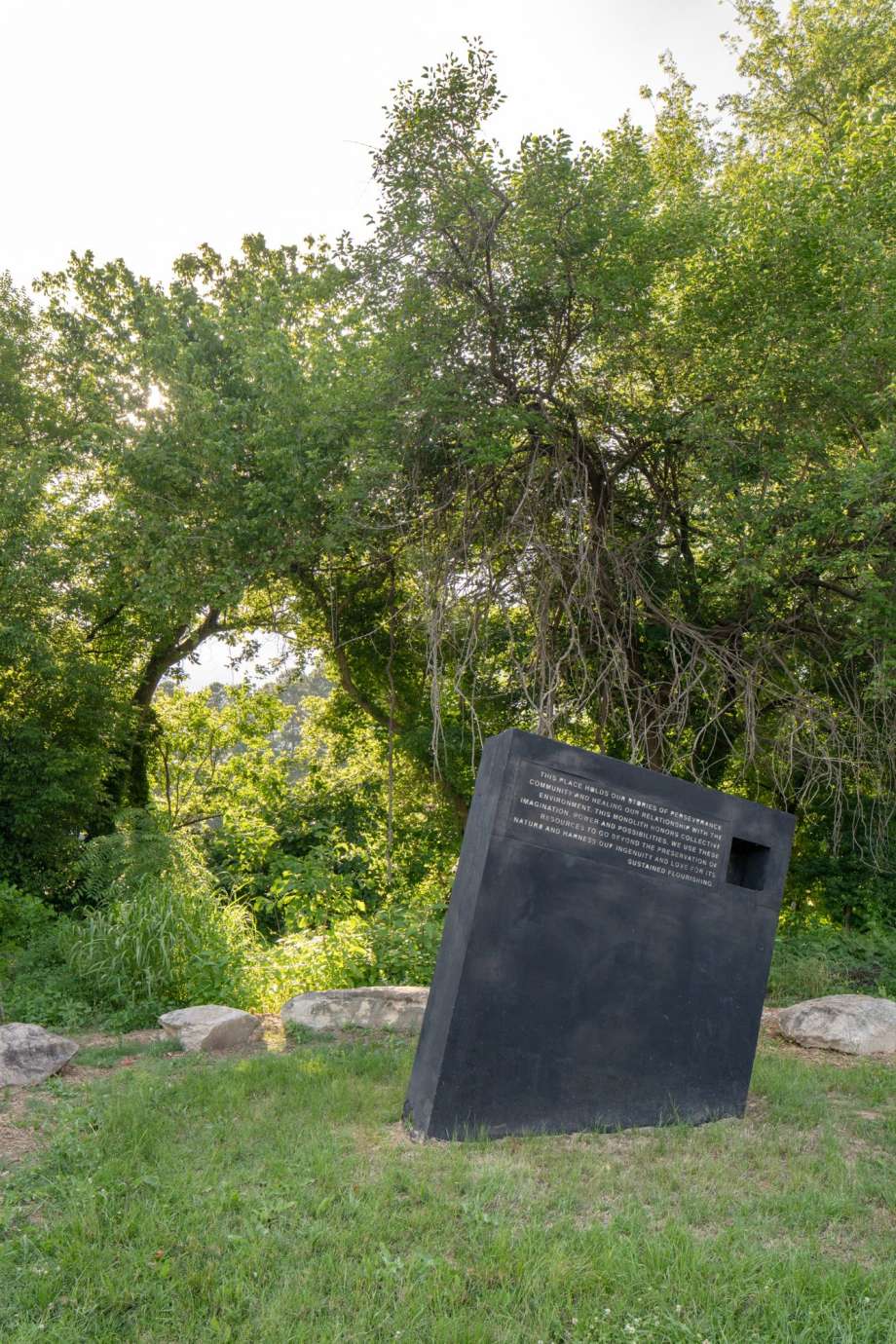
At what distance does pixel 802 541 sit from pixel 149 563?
7.45 meters

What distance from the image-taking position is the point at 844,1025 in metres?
7.25

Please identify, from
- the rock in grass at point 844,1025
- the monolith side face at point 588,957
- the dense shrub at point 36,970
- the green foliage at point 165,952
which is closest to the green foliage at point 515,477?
the green foliage at point 165,952

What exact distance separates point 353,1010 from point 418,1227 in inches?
143

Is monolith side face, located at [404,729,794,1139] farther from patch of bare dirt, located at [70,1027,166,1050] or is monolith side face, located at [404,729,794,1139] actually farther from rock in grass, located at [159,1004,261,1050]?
patch of bare dirt, located at [70,1027,166,1050]

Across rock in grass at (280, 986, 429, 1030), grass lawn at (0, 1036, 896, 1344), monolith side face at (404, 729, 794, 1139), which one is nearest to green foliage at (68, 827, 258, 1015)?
rock in grass at (280, 986, 429, 1030)

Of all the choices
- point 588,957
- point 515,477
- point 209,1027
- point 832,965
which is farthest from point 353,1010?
point 515,477

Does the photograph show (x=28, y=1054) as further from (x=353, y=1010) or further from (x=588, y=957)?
(x=588, y=957)

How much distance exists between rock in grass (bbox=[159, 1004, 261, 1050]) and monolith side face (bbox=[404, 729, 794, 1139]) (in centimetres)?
210

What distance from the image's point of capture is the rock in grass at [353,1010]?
7125 millimetres

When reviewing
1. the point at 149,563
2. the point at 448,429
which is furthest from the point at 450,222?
the point at 149,563

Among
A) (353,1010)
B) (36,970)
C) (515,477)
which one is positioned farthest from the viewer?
(515,477)

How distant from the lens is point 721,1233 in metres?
3.65

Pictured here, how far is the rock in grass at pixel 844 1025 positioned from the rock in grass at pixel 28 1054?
5259 millimetres

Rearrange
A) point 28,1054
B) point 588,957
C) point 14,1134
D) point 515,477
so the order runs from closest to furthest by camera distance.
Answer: point 14,1134 → point 588,957 → point 28,1054 → point 515,477
